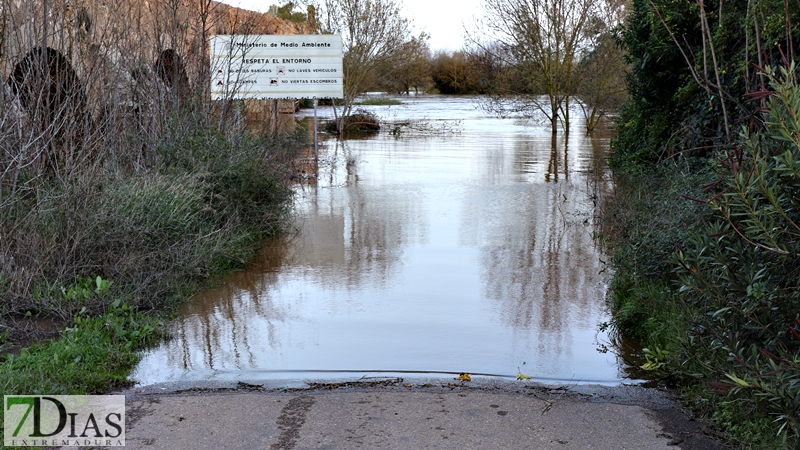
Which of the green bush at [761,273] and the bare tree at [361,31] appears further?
the bare tree at [361,31]

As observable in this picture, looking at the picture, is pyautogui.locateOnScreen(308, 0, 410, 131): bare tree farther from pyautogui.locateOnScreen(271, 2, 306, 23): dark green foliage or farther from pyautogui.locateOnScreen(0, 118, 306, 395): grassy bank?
pyautogui.locateOnScreen(0, 118, 306, 395): grassy bank

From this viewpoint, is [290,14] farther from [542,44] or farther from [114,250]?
[114,250]

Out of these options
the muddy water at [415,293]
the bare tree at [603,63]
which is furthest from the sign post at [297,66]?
the bare tree at [603,63]

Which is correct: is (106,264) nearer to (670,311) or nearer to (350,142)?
(670,311)

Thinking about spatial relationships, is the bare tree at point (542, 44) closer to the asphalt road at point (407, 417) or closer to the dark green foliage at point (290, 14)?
the dark green foliage at point (290, 14)

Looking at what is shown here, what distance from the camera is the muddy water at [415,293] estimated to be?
204 inches

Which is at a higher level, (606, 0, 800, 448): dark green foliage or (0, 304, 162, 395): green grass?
(606, 0, 800, 448): dark green foliage

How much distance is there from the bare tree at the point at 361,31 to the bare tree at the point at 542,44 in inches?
106

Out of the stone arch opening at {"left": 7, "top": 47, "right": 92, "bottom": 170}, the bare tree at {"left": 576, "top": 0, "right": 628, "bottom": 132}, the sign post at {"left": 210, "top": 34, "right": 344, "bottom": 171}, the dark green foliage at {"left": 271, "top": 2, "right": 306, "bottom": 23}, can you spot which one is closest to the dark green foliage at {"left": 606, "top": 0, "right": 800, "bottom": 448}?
the stone arch opening at {"left": 7, "top": 47, "right": 92, "bottom": 170}

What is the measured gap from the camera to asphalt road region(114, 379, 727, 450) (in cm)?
394

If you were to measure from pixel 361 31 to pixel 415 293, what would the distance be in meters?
16.4

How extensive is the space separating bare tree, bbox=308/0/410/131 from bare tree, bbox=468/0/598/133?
8.79 feet

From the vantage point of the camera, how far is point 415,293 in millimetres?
6727

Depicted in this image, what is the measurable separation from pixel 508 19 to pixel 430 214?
37.1ft
